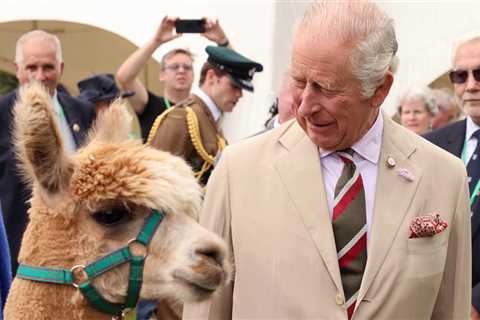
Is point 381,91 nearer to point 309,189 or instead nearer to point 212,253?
point 309,189

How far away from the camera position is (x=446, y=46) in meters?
9.48

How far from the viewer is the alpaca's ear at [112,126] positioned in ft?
10.7

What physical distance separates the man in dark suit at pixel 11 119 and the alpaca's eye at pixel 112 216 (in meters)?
1.86

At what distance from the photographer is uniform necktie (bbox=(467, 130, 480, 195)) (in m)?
4.51

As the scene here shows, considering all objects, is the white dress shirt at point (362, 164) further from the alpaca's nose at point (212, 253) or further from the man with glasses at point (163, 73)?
the man with glasses at point (163, 73)

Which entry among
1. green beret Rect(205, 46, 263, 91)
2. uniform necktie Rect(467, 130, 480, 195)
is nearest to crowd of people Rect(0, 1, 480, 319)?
uniform necktie Rect(467, 130, 480, 195)

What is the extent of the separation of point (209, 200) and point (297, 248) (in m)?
0.36

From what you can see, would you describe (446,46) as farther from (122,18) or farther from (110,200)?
(110,200)

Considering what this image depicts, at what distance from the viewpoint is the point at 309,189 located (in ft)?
9.57

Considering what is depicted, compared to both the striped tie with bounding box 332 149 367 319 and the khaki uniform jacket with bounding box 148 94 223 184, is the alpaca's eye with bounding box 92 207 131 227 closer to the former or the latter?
the striped tie with bounding box 332 149 367 319

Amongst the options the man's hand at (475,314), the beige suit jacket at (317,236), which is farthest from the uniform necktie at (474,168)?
the beige suit jacket at (317,236)

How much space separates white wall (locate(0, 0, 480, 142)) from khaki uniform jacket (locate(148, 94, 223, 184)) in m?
1.83

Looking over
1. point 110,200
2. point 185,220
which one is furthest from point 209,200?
point 110,200

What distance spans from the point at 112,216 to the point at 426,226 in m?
1.01
